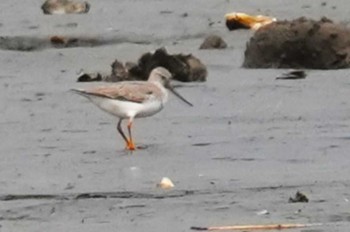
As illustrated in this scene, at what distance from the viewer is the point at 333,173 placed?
7.70 m

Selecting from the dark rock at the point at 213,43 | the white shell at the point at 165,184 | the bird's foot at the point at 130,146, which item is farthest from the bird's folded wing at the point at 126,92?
the dark rock at the point at 213,43

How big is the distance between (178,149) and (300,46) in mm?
3334

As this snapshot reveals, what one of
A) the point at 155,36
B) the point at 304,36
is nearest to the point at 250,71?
the point at 304,36

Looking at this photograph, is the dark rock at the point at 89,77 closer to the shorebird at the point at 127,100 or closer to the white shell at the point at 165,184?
the shorebird at the point at 127,100

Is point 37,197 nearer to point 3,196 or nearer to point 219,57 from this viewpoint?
point 3,196

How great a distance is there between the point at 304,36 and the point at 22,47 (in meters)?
3.16

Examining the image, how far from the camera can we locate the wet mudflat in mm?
6875

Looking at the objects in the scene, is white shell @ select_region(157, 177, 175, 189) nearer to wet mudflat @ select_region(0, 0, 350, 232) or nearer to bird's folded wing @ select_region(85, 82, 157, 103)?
wet mudflat @ select_region(0, 0, 350, 232)

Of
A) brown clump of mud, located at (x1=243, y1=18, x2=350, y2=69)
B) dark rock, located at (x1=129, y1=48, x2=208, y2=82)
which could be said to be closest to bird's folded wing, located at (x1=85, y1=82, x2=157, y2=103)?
dark rock, located at (x1=129, y1=48, x2=208, y2=82)

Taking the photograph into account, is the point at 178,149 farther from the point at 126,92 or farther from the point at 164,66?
the point at 164,66

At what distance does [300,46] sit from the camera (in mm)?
11773

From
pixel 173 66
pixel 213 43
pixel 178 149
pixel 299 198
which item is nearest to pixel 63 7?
pixel 213 43

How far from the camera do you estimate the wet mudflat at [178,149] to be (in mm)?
6875

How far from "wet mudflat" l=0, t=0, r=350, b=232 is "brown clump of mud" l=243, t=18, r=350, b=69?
149 millimetres
